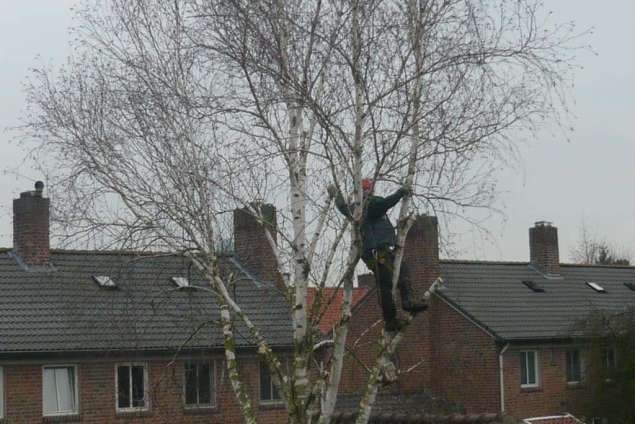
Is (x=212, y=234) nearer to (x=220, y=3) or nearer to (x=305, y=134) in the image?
(x=305, y=134)

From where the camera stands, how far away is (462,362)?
104 feet

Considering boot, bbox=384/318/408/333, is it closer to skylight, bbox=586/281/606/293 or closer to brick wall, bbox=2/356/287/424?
brick wall, bbox=2/356/287/424

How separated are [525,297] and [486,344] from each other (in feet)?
12.8

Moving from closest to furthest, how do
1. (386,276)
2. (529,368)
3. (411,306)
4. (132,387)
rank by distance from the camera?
1. (386,276)
2. (411,306)
3. (132,387)
4. (529,368)

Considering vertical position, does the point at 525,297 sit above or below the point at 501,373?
above

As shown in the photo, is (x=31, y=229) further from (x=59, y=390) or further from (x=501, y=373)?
(x=501, y=373)

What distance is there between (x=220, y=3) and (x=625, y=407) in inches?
775

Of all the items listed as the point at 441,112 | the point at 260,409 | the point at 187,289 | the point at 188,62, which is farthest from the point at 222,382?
the point at 441,112

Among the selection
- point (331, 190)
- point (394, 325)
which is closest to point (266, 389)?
point (394, 325)

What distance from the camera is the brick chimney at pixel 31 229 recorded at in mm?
26609

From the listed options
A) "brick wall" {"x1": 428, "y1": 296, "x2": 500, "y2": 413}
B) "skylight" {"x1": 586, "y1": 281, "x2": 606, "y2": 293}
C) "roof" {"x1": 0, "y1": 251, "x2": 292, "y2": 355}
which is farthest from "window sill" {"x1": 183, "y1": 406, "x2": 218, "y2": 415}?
"skylight" {"x1": 586, "y1": 281, "x2": 606, "y2": 293}

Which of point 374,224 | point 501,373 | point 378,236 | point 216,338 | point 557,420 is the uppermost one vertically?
point 374,224

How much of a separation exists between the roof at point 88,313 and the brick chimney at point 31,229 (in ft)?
1.08

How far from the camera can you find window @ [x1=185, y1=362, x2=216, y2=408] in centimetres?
2573
